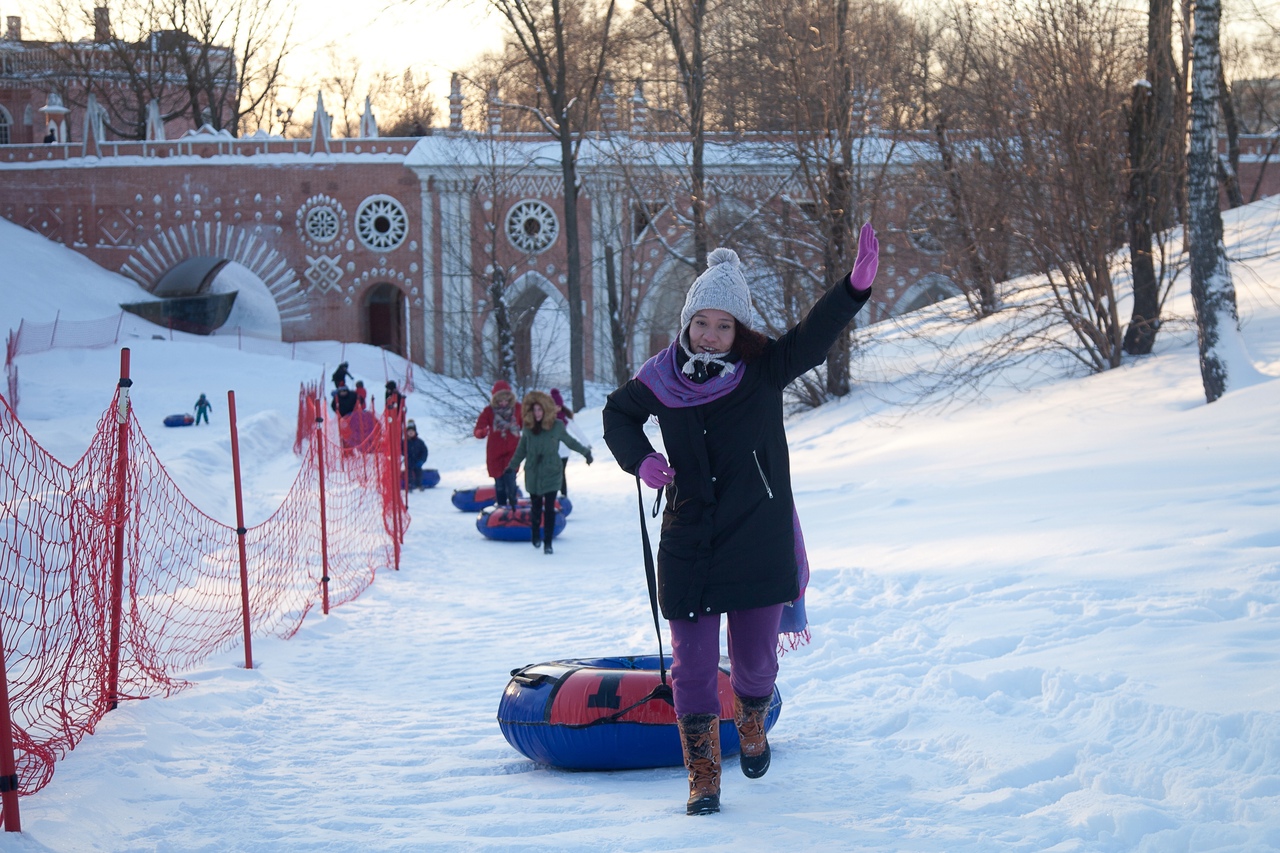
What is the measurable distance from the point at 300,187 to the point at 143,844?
3621 centimetres

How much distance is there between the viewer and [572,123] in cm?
2698

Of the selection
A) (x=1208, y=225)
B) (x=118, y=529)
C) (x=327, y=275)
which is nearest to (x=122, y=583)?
(x=118, y=529)

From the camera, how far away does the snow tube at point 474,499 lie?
13766 millimetres

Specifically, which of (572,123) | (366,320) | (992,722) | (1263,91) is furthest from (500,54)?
(992,722)

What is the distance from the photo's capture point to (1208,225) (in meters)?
9.60

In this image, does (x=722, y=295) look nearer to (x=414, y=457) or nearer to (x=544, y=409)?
(x=544, y=409)

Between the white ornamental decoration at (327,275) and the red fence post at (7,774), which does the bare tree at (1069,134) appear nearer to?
the red fence post at (7,774)

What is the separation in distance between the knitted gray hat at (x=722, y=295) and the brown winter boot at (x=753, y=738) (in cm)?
134

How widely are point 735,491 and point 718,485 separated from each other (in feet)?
0.22

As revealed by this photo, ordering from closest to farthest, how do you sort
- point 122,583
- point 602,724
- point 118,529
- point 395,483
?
point 602,724, point 118,529, point 122,583, point 395,483

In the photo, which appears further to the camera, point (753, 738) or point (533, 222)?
point (533, 222)

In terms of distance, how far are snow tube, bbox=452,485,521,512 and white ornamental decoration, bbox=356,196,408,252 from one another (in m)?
24.5

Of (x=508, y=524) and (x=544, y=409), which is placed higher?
(x=544, y=409)

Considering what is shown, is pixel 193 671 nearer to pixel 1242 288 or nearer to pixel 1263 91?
pixel 1242 288
